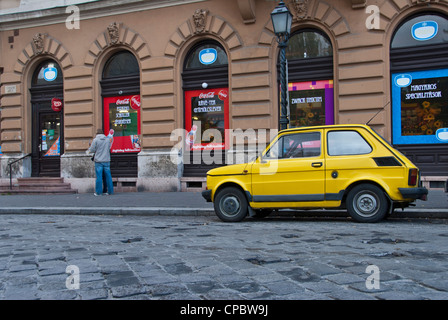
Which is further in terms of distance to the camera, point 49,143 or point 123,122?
point 49,143

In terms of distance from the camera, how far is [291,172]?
834 centimetres

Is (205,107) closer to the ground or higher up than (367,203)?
higher up

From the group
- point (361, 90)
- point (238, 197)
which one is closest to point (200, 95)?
point (361, 90)

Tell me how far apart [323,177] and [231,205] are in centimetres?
181

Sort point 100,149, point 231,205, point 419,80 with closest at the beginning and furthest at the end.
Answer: point 231,205 → point 419,80 → point 100,149

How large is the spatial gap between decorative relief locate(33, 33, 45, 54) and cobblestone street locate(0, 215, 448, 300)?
470 inches

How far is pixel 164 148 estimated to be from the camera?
52.7ft

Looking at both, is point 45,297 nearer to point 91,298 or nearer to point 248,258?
point 91,298

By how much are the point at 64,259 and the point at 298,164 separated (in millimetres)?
4585

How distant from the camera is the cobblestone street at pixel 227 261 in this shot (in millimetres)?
3697

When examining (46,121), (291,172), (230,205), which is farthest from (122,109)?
(291,172)

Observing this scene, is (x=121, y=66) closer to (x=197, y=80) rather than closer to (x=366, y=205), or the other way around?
(x=197, y=80)

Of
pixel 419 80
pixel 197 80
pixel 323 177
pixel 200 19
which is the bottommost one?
pixel 323 177

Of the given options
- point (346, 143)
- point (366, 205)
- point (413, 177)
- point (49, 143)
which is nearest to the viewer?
point (413, 177)
